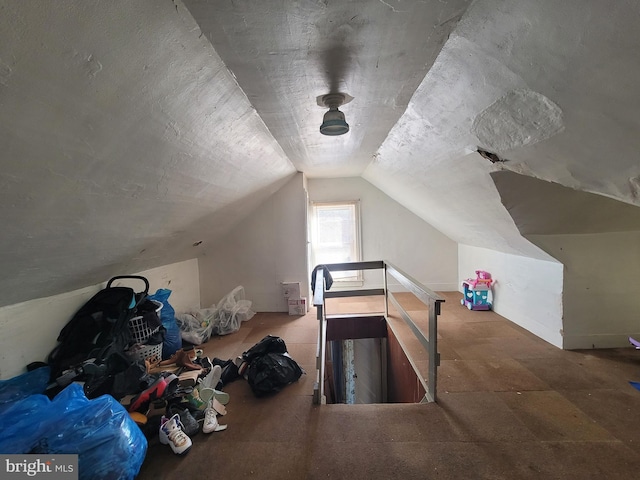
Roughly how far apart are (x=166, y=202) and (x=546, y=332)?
377 cm

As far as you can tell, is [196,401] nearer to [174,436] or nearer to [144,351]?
[174,436]

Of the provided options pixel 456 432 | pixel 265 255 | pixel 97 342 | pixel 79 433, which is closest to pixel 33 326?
pixel 97 342

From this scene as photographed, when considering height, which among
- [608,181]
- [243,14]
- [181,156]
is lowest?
[608,181]

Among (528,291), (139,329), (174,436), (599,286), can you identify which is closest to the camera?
(174,436)

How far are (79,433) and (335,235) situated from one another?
153 inches

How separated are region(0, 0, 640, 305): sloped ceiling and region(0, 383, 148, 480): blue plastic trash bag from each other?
0.74m

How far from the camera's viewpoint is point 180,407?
5.64 feet

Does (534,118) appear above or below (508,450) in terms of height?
above

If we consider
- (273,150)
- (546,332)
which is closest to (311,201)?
(273,150)

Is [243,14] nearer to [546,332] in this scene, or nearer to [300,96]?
[300,96]

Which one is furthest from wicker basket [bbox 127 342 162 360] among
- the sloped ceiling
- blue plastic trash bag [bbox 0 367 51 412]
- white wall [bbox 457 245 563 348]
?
white wall [bbox 457 245 563 348]

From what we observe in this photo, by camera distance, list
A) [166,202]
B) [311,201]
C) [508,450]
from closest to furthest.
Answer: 1. [508,450]
2. [166,202]
3. [311,201]

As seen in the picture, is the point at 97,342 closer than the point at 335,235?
Yes

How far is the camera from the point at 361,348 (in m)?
4.64
